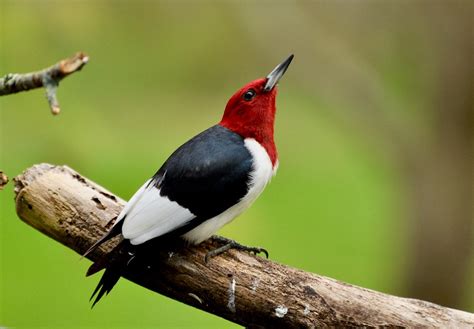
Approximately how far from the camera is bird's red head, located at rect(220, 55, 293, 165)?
335 centimetres

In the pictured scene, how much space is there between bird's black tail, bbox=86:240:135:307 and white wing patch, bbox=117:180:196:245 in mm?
37

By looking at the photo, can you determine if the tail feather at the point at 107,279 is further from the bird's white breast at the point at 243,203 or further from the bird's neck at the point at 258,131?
the bird's neck at the point at 258,131

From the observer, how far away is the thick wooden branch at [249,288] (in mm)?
3025

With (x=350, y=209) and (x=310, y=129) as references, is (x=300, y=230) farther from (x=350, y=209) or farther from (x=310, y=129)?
(x=310, y=129)

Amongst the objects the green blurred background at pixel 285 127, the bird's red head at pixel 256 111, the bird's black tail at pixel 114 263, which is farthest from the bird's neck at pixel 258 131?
the green blurred background at pixel 285 127

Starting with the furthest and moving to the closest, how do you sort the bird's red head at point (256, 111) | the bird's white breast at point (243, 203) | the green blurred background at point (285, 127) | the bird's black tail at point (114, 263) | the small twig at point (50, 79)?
1. the green blurred background at point (285, 127)
2. the bird's red head at point (256, 111)
3. the bird's white breast at point (243, 203)
4. the bird's black tail at point (114, 263)
5. the small twig at point (50, 79)

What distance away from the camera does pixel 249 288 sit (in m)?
3.08

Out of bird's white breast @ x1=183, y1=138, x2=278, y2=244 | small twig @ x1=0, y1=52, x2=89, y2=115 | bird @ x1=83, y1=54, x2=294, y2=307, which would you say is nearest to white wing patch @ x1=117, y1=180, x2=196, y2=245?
bird @ x1=83, y1=54, x2=294, y2=307

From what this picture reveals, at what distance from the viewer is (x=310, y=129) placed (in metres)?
9.97

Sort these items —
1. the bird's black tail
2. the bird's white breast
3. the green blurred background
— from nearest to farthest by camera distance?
1. the bird's black tail
2. the bird's white breast
3. the green blurred background

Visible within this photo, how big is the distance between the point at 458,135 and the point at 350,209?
254cm

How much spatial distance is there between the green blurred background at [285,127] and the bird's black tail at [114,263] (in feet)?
8.66

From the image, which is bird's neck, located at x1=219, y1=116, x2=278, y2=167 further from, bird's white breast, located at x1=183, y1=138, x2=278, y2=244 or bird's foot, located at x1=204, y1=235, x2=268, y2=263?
bird's foot, located at x1=204, y1=235, x2=268, y2=263

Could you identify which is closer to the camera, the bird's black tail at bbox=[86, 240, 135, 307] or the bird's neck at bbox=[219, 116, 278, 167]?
the bird's black tail at bbox=[86, 240, 135, 307]
